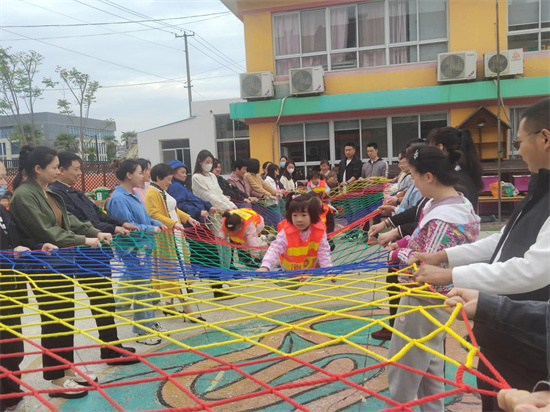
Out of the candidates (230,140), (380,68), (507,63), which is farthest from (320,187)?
(230,140)

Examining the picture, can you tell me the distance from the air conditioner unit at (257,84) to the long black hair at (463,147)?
7.54 metres

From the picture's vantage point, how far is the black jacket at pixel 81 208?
105 inches

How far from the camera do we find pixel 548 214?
1.16 metres

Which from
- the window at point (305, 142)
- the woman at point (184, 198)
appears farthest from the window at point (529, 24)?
the woman at point (184, 198)

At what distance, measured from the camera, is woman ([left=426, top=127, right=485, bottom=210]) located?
79.2 inches

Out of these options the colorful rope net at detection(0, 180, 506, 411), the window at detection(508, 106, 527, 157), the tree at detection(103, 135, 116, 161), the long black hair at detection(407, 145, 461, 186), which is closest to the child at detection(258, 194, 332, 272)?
the colorful rope net at detection(0, 180, 506, 411)

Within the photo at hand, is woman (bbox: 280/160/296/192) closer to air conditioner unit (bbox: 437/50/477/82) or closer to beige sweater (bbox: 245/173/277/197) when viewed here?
beige sweater (bbox: 245/173/277/197)

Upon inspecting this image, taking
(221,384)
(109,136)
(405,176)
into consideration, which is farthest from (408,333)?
(109,136)

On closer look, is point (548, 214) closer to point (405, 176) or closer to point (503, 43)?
point (405, 176)

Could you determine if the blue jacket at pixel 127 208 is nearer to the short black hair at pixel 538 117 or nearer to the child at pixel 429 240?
the child at pixel 429 240

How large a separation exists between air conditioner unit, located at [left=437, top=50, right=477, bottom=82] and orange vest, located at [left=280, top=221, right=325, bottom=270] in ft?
22.3

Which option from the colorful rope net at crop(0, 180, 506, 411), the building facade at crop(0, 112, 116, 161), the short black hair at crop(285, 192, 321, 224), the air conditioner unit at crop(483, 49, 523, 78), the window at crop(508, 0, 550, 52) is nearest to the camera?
the colorful rope net at crop(0, 180, 506, 411)

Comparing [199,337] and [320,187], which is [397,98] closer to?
A: [320,187]

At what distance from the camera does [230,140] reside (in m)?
14.8
